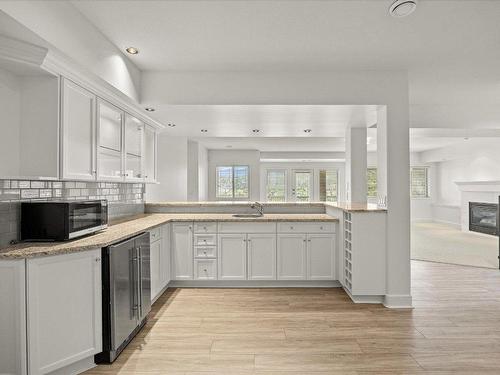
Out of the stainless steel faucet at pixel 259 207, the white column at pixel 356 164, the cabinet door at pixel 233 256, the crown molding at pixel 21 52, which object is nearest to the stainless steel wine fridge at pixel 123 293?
the cabinet door at pixel 233 256

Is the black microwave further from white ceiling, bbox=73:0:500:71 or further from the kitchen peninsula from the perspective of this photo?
white ceiling, bbox=73:0:500:71

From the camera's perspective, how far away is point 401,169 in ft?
11.3

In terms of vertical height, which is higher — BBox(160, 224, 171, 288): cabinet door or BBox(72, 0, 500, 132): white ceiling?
BBox(72, 0, 500, 132): white ceiling

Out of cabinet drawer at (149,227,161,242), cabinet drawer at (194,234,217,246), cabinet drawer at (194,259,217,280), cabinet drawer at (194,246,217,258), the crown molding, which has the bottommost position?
cabinet drawer at (194,259,217,280)

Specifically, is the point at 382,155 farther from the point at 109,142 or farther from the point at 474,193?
the point at 474,193

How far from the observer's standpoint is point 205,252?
401cm

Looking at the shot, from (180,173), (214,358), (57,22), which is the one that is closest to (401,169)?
(214,358)

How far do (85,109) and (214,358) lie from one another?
7.35ft

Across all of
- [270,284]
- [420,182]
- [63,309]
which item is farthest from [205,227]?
[420,182]

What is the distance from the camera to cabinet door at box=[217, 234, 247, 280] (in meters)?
3.99

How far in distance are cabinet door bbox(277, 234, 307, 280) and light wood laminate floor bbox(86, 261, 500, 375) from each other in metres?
0.22

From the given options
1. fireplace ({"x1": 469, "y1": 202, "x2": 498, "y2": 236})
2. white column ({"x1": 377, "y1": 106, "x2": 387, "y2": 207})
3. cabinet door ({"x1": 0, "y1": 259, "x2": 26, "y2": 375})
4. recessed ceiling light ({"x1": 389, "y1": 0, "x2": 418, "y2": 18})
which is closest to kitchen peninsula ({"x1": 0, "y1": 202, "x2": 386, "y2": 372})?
cabinet door ({"x1": 0, "y1": 259, "x2": 26, "y2": 375})

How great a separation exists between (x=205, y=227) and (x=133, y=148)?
50.7 inches

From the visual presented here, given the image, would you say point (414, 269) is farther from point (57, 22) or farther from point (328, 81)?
point (57, 22)
